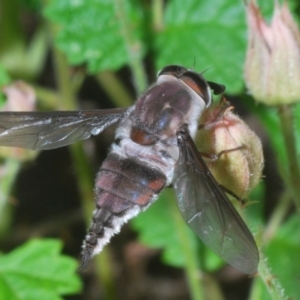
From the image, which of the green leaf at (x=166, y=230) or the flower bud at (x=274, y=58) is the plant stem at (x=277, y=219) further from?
the flower bud at (x=274, y=58)

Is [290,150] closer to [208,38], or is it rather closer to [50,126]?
[50,126]

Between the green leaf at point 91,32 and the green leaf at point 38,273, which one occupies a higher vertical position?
the green leaf at point 91,32

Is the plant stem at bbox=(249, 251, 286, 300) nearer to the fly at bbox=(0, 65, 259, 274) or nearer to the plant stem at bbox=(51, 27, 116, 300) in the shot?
the fly at bbox=(0, 65, 259, 274)

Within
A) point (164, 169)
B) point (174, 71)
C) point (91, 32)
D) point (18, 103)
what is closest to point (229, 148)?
point (164, 169)

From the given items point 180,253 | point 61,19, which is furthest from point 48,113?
point 180,253

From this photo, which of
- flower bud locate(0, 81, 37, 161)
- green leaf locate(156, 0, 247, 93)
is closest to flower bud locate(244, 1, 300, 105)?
green leaf locate(156, 0, 247, 93)

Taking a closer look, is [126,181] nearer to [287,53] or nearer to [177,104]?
[177,104]

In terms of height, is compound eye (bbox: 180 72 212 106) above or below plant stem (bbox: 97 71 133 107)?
above

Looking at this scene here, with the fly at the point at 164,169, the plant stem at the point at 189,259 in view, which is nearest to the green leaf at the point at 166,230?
the plant stem at the point at 189,259
